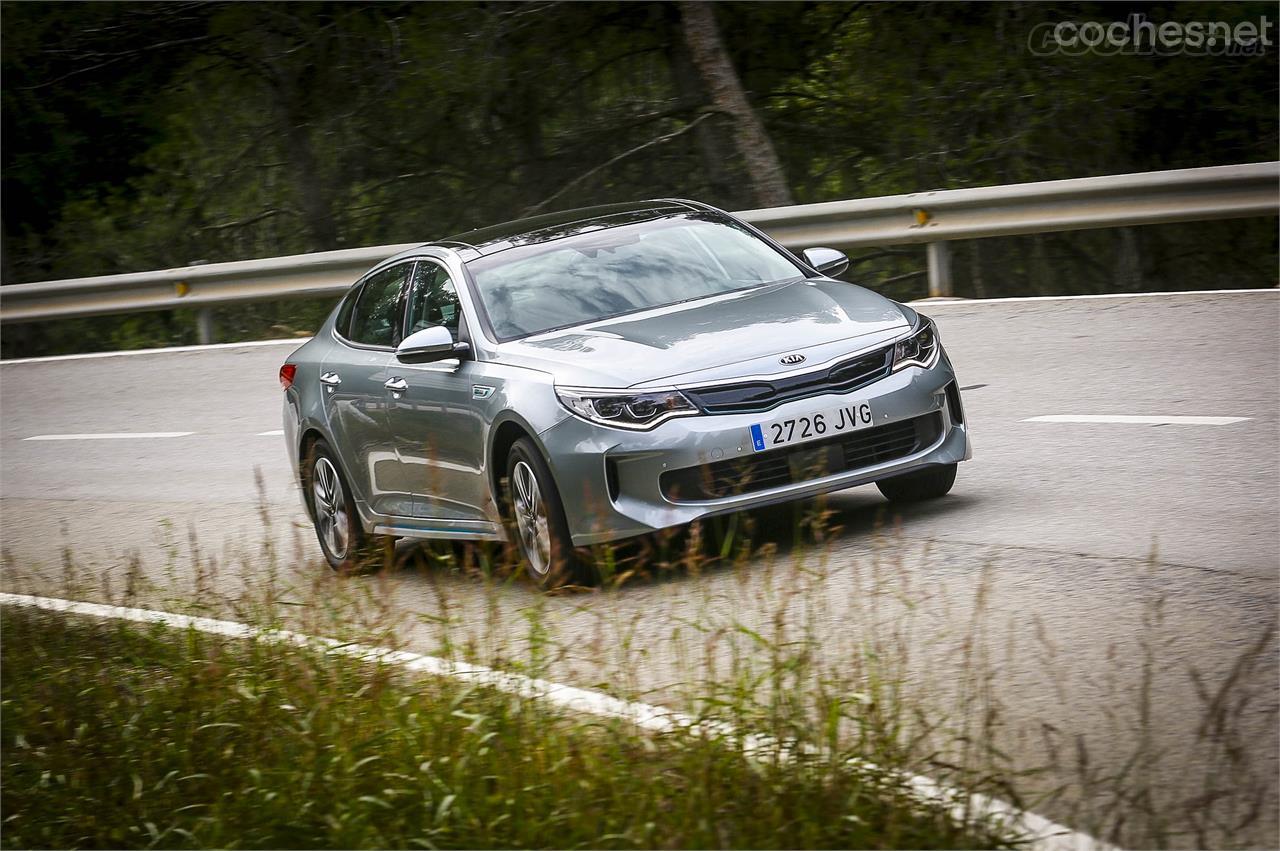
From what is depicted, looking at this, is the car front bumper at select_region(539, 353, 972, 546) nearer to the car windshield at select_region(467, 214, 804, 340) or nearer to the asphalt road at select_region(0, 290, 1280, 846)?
the asphalt road at select_region(0, 290, 1280, 846)

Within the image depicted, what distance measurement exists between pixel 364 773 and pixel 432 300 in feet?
12.9

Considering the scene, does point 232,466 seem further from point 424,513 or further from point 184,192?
point 184,192

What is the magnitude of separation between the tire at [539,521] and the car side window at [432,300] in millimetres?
1055

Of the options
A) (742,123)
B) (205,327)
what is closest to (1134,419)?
(742,123)

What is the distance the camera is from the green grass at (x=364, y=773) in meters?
4.38

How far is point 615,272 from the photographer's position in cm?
841

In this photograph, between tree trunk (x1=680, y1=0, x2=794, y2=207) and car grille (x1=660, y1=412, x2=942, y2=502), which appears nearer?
car grille (x1=660, y1=412, x2=942, y2=502)

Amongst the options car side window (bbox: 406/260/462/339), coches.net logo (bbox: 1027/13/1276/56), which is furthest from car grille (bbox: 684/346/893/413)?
coches.net logo (bbox: 1027/13/1276/56)

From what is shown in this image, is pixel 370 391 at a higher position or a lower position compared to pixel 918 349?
lower

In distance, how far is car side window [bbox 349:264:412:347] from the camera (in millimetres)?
9164

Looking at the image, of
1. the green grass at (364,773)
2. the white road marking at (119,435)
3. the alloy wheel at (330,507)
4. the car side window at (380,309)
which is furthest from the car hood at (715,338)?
the white road marking at (119,435)

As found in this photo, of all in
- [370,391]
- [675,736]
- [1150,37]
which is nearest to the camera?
[675,736]

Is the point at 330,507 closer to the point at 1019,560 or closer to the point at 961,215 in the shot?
the point at 1019,560

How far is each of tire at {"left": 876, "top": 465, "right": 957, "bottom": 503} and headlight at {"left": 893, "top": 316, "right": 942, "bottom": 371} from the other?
696mm
